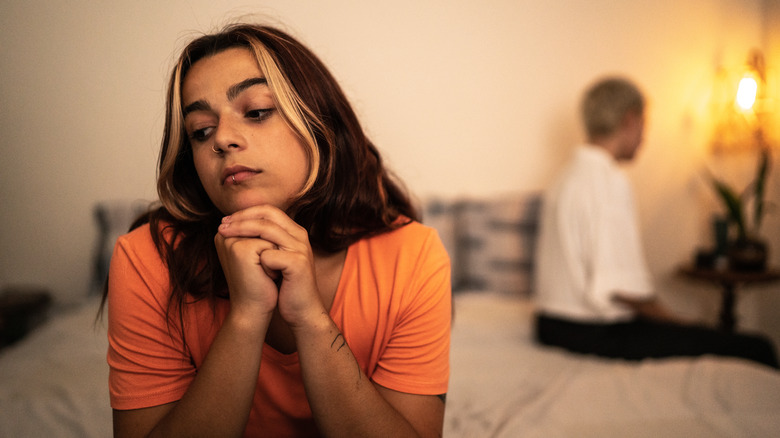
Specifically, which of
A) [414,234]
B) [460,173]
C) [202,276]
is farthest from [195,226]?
[460,173]

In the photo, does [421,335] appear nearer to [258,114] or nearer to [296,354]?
[296,354]

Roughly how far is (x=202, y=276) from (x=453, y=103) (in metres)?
0.88

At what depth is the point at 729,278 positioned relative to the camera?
1.88 metres

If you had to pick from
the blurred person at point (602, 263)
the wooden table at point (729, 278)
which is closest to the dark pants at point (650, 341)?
the blurred person at point (602, 263)

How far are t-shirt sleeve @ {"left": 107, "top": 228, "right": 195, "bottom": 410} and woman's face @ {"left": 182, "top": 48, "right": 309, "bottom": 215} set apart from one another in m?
0.14

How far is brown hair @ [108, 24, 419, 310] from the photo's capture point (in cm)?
63

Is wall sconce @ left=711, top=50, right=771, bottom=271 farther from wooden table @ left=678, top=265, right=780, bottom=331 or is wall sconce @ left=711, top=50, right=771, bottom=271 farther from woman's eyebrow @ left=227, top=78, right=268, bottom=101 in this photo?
woman's eyebrow @ left=227, top=78, right=268, bottom=101

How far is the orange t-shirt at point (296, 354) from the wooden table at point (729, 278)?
174 cm

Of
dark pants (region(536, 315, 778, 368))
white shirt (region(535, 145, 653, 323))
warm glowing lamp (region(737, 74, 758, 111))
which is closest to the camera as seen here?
dark pants (region(536, 315, 778, 368))

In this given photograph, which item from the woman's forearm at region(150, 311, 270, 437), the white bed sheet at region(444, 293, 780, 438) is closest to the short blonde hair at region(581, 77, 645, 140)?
the white bed sheet at region(444, 293, 780, 438)

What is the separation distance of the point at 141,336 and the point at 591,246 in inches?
50.2

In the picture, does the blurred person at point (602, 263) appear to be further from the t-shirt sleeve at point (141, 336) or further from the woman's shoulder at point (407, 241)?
the t-shirt sleeve at point (141, 336)

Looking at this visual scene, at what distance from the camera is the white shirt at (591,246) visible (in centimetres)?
142

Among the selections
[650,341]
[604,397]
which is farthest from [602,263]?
[604,397]
